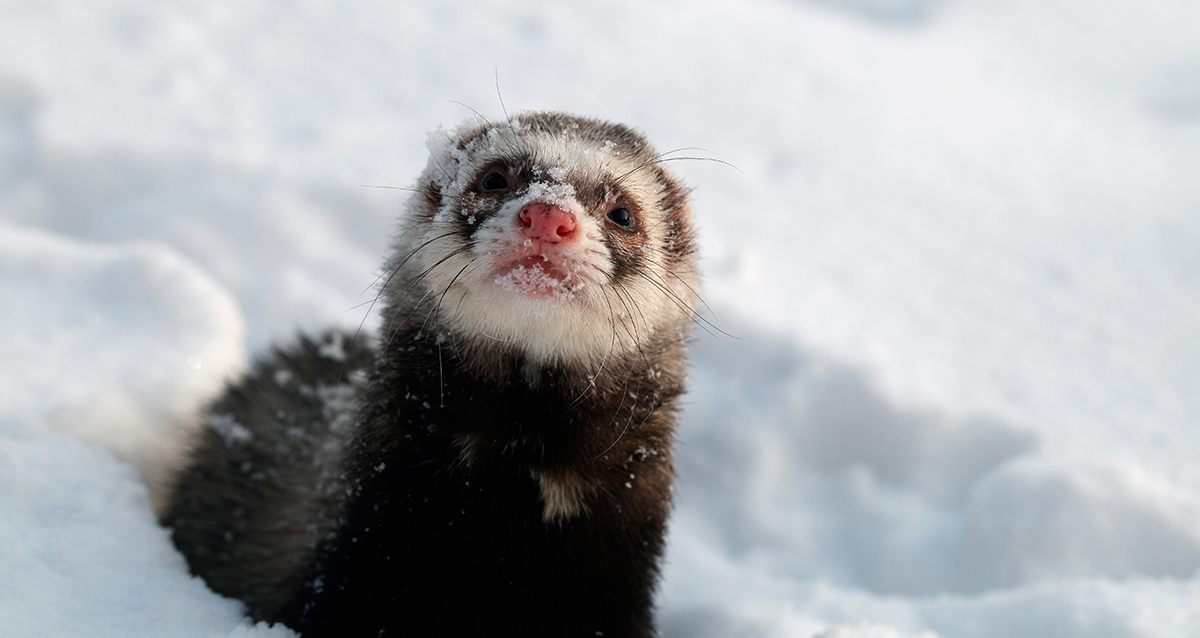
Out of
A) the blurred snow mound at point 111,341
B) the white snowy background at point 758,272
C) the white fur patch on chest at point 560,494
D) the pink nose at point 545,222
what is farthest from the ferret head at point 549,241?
the blurred snow mound at point 111,341

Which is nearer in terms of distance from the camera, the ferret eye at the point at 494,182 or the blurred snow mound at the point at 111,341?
the ferret eye at the point at 494,182

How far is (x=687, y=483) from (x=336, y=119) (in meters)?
2.38

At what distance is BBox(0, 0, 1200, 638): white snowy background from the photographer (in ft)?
7.18

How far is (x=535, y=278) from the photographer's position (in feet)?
4.88

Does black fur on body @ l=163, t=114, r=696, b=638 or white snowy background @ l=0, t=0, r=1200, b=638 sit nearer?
black fur on body @ l=163, t=114, r=696, b=638

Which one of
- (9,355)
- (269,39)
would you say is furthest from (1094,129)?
(9,355)

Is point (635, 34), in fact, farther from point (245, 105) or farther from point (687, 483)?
point (687, 483)

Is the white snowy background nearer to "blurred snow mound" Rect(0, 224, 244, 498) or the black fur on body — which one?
"blurred snow mound" Rect(0, 224, 244, 498)

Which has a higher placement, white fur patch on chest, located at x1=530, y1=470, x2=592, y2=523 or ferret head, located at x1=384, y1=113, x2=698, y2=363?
ferret head, located at x1=384, y1=113, x2=698, y2=363

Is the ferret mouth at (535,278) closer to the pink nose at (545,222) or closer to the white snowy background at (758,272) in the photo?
the pink nose at (545,222)

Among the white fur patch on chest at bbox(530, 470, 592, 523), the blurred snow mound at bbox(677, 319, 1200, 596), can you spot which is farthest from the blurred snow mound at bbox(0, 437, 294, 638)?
the blurred snow mound at bbox(677, 319, 1200, 596)

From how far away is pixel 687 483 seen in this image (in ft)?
9.98

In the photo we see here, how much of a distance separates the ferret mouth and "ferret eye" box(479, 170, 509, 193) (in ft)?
Result: 1.01

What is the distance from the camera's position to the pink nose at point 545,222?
146cm
